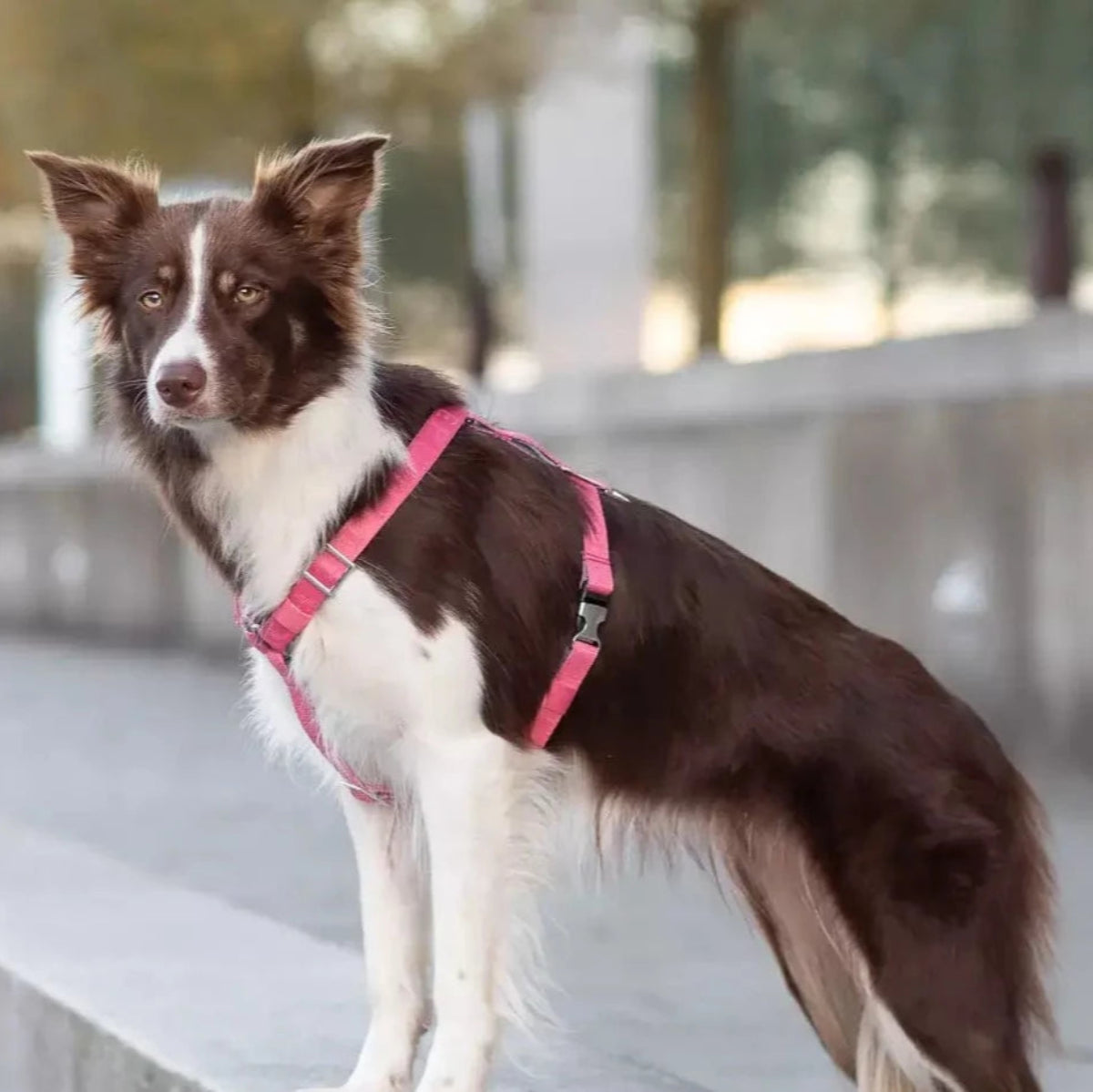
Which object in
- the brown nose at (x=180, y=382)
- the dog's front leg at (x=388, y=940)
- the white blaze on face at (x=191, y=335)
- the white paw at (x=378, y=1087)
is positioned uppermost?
the white blaze on face at (x=191, y=335)

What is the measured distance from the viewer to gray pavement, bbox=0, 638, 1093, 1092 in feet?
17.4

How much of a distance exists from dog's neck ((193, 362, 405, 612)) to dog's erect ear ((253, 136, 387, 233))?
0.97 feet

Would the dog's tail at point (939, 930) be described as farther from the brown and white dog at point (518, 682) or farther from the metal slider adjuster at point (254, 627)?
the metal slider adjuster at point (254, 627)

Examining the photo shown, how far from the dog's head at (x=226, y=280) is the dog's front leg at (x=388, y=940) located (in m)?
0.83

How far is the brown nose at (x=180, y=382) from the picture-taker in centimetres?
369

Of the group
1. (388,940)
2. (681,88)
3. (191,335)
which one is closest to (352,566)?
(191,335)

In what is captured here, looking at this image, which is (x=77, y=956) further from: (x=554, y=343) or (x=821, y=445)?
(x=554, y=343)

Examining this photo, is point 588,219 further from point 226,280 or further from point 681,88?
point 226,280

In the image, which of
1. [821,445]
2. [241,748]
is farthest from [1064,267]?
[241,748]

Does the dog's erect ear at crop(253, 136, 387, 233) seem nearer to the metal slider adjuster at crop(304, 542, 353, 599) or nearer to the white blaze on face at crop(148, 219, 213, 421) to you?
the white blaze on face at crop(148, 219, 213, 421)

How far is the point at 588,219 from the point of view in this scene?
22.5 m

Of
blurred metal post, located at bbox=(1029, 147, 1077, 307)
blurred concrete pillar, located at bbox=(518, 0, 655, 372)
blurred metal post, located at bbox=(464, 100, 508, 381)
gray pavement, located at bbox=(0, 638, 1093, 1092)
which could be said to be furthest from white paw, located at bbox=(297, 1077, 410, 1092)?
blurred metal post, located at bbox=(464, 100, 508, 381)

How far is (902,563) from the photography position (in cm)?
1005

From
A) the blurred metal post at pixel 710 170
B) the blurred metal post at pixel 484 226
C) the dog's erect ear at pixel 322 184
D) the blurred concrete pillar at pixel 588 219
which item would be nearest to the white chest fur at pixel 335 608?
the dog's erect ear at pixel 322 184
